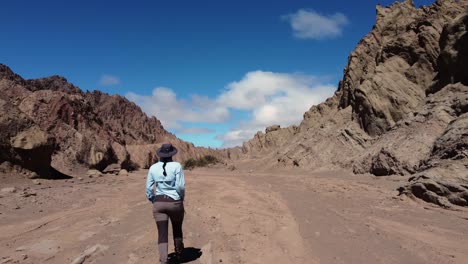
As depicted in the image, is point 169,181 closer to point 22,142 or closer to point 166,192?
point 166,192

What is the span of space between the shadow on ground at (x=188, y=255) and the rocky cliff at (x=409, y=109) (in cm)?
740

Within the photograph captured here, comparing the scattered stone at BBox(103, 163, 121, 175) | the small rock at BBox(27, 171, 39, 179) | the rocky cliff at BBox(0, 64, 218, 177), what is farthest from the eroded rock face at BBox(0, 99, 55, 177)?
the scattered stone at BBox(103, 163, 121, 175)

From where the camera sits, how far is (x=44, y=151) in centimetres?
1812

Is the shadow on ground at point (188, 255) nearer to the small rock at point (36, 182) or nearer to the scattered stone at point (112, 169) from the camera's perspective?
the small rock at point (36, 182)

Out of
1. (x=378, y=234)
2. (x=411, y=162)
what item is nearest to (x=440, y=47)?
(x=411, y=162)

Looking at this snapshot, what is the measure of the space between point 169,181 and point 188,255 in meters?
1.43

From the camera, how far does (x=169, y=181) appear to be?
19.1ft

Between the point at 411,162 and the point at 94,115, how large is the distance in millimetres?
30896

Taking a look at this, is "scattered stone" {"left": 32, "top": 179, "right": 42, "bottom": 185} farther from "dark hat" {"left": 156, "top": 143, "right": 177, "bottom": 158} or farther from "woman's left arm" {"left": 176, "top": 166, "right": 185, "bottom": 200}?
"woman's left arm" {"left": 176, "top": 166, "right": 185, "bottom": 200}

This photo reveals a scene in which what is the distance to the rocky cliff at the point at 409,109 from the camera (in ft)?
41.9

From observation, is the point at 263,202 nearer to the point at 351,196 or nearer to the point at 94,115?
the point at 351,196

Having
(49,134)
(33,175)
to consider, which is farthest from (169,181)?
(49,134)

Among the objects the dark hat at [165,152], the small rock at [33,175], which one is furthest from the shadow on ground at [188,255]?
the small rock at [33,175]

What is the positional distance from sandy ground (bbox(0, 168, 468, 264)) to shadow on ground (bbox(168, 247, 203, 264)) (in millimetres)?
70
